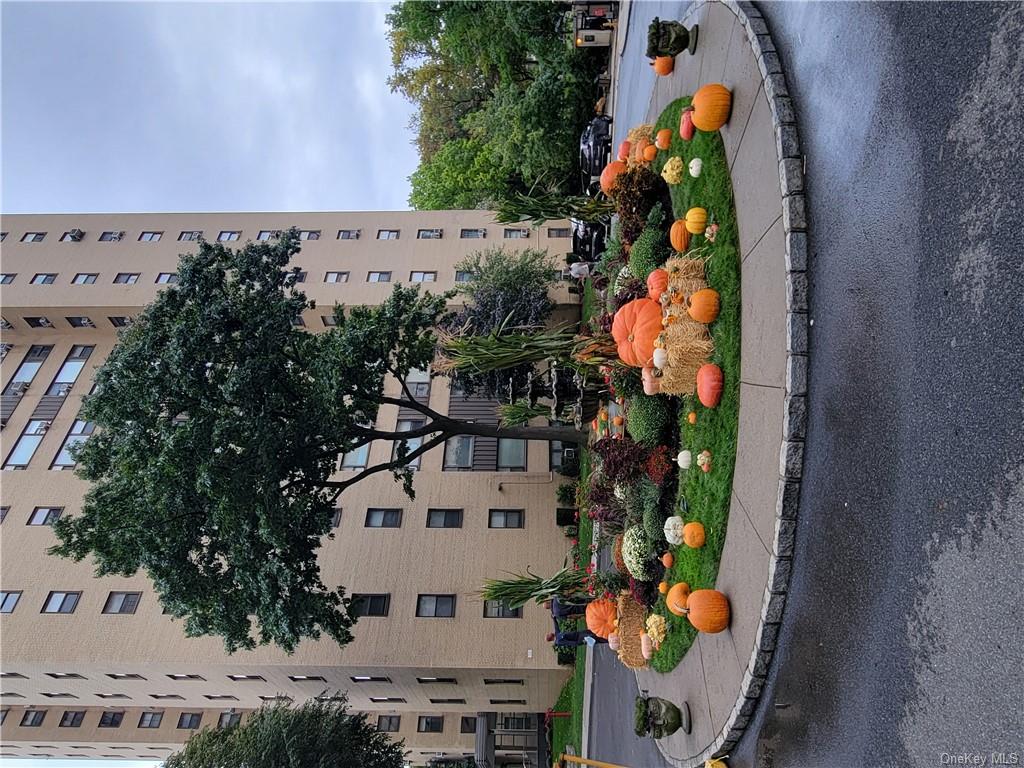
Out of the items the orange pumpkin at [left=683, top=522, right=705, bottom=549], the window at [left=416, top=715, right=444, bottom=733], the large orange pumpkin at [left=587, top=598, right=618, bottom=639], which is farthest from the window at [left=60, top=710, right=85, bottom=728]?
the orange pumpkin at [left=683, top=522, right=705, bottom=549]

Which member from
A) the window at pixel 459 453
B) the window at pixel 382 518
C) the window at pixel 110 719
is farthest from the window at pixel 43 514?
the window at pixel 110 719

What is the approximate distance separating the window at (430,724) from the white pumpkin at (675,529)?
23.7 meters

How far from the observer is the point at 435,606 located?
1773cm

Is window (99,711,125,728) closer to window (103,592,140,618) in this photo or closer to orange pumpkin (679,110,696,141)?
window (103,592,140,618)

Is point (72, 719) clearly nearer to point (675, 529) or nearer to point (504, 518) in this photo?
point (504, 518)

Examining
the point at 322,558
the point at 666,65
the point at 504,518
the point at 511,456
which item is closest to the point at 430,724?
the point at 322,558

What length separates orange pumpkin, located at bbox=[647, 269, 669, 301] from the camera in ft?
27.3

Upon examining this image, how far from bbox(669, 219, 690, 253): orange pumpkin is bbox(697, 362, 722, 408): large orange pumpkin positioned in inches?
78.0

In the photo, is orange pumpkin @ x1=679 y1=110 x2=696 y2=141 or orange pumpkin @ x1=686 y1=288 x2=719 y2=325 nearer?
orange pumpkin @ x1=686 y1=288 x2=719 y2=325

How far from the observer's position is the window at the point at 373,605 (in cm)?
1764

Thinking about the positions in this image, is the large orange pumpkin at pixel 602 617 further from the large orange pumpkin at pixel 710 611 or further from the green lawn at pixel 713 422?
the large orange pumpkin at pixel 710 611

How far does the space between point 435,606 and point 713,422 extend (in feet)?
42.3

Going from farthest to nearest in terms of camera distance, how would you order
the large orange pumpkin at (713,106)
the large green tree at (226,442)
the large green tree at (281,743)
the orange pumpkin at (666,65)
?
1. the large green tree at (281,743)
2. the large green tree at (226,442)
3. the orange pumpkin at (666,65)
4. the large orange pumpkin at (713,106)

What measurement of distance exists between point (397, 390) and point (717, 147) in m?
16.6
